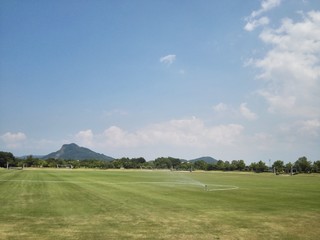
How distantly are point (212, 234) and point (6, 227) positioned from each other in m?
11.4

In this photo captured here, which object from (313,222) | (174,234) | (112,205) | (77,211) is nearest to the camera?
(174,234)

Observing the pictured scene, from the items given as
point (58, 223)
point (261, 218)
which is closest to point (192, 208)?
point (261, 218)

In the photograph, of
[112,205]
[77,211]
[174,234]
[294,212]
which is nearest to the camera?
[174,234]

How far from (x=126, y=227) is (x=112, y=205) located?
10.4 meters

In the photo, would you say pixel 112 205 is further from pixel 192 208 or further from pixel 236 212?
pixel 236 212

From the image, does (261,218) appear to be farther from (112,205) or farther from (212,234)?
(112,205)

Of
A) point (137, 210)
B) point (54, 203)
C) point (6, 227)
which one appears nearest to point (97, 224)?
point (6, 227)

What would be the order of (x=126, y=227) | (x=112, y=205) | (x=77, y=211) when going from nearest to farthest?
1. (x=126, y=227)
2. (x=77, y=211)
3. (x=112, y=205)

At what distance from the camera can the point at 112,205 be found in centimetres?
3022

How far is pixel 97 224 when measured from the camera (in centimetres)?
2086

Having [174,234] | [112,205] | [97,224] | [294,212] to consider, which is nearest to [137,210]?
[112,205]

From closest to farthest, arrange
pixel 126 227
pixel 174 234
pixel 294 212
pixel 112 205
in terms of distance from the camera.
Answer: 1. pixel 174 234
2. pixel 126 227
3. pixel 294 212
4. pixel 112 205

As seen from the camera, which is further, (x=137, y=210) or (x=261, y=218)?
(x=137, y=210)

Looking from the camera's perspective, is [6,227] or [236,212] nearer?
[6,227]
